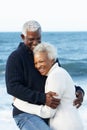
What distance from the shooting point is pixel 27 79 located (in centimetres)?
393

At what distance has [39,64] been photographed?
12.6 feet

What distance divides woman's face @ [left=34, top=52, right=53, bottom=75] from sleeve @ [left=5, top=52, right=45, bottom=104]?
0.15 meters

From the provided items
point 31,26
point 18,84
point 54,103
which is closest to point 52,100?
point 54,103

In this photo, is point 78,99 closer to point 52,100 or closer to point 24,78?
point 52,100

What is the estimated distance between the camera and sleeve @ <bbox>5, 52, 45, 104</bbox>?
150 inches

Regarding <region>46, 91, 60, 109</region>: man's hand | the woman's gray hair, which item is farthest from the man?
the woman's gray hair

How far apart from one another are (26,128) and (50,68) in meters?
0.50

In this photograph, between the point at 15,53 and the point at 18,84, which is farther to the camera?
the point at 15,53

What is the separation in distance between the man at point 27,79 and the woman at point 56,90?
0.05 meters

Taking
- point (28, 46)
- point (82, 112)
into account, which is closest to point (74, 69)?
point (82, 112)

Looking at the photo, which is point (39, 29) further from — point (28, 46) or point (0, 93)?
point (0, 93)

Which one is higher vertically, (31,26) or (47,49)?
(31,26)

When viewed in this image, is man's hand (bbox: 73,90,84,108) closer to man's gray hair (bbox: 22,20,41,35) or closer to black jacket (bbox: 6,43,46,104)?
black jacket (bbox: 6,43,46,104)

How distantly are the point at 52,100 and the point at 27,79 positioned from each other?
29 cm
